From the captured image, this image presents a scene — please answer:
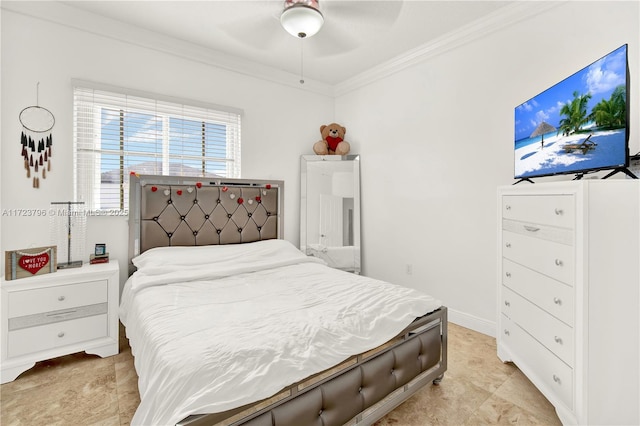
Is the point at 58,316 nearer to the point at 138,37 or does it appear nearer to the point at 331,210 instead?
the point at 138,37

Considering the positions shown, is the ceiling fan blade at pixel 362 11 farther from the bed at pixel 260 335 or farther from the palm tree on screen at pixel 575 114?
the bed at pixel 260 335

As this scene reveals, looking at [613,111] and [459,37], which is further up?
[459,37]

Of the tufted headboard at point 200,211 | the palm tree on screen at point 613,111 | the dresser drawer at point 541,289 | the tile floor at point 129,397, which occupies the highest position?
the palm tree on screen at point 613,111

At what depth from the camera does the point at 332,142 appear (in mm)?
4035

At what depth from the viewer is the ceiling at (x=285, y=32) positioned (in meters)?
2.39

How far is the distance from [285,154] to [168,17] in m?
1.79

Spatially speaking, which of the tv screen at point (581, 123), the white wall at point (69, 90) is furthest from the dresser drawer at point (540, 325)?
the white wall at point (69, 90)

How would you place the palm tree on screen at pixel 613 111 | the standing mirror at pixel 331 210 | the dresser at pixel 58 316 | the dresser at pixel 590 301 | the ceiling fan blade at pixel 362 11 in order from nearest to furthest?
the dresser at pixel 590 301
the palm tree on screen at pixel 613 111
the dresser at pixel 58 316
the ceiling fan blade at pixel 362 11
the standing mirror at pixel 331 210

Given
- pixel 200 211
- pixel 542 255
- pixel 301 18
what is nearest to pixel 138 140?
pixel 200 211

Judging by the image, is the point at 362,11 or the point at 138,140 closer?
the point at 362,11

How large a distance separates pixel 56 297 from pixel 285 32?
2843 mm

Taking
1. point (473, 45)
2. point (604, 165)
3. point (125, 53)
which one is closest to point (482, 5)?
A: point (473, 45)

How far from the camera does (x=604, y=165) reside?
1.59m

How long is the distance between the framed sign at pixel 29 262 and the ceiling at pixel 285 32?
6.73 ft
